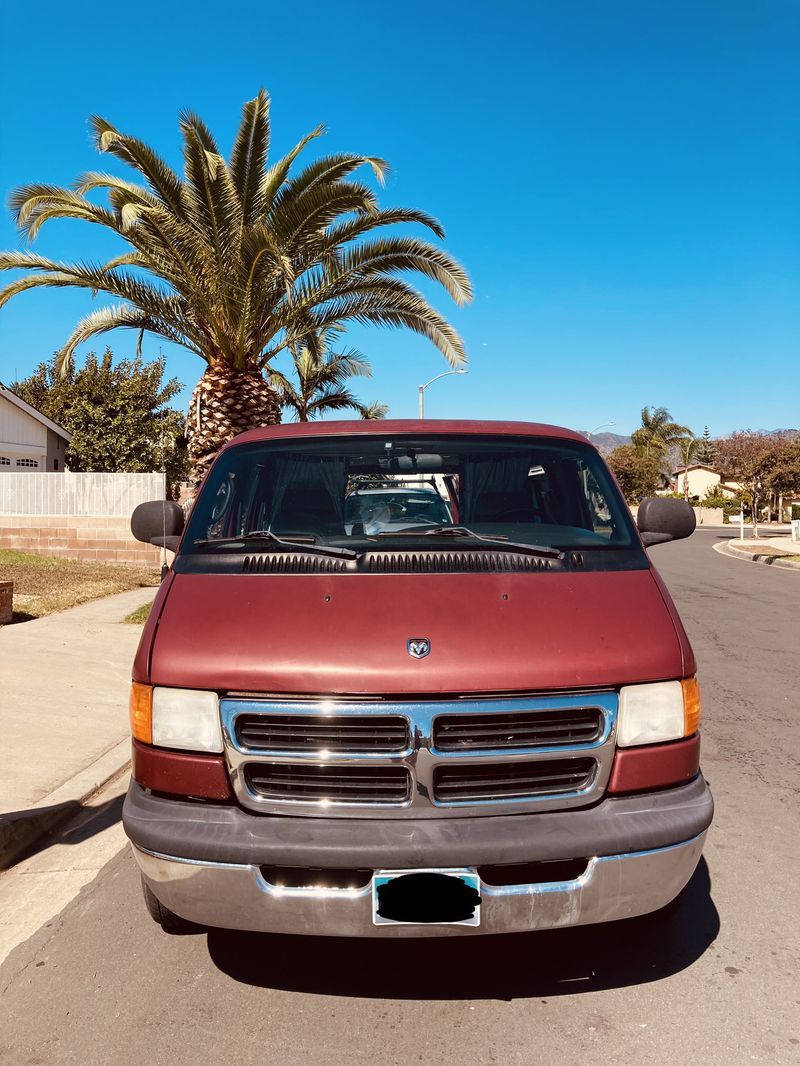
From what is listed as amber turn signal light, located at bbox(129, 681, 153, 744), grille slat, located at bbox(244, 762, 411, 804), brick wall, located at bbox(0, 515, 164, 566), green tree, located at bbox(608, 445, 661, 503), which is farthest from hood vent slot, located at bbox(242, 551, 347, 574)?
green tree, located at bbox(608, 445, 661, 503)

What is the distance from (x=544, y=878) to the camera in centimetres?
262

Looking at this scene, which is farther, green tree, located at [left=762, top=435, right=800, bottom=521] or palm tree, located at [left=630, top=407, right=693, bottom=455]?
palm tree, located at [left=630, top=407, right=693, bottom=455]

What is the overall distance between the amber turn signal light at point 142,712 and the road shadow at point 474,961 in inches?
36.3

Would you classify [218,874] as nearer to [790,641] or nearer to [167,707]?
[167,707]

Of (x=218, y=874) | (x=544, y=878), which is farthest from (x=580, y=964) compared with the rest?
(x=218, y=874)

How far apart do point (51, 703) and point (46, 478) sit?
44.7ft

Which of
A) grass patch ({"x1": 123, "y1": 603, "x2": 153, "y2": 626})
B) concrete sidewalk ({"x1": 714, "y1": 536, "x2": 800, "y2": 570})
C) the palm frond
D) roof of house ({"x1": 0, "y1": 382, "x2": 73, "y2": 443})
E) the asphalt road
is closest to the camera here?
the asphalt road

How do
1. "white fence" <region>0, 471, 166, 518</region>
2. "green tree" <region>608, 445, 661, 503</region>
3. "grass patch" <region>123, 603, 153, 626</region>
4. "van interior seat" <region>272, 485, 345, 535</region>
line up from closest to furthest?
1. "van interior seat" <region>272, 485, 345, 535</region>
2. "grass patch" <region>123, 603, 153, 626</region>
3. "white fence" <region>0, 471, 166, 518</region>
4. "green tree" <region>608, 445, 661, 503</region>

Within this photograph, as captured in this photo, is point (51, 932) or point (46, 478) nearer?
point (51, 932)

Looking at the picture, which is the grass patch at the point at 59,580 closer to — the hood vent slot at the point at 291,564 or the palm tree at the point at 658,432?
the hood vent slot at the point at 291,564

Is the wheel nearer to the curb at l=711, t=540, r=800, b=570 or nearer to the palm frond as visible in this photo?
the palm frond

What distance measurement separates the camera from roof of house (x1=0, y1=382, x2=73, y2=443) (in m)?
28.0

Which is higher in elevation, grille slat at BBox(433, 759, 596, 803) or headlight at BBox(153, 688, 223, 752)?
headlight at BBox(153, 688, 223, 752)

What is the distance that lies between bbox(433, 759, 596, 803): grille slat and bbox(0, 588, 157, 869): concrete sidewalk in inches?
102
